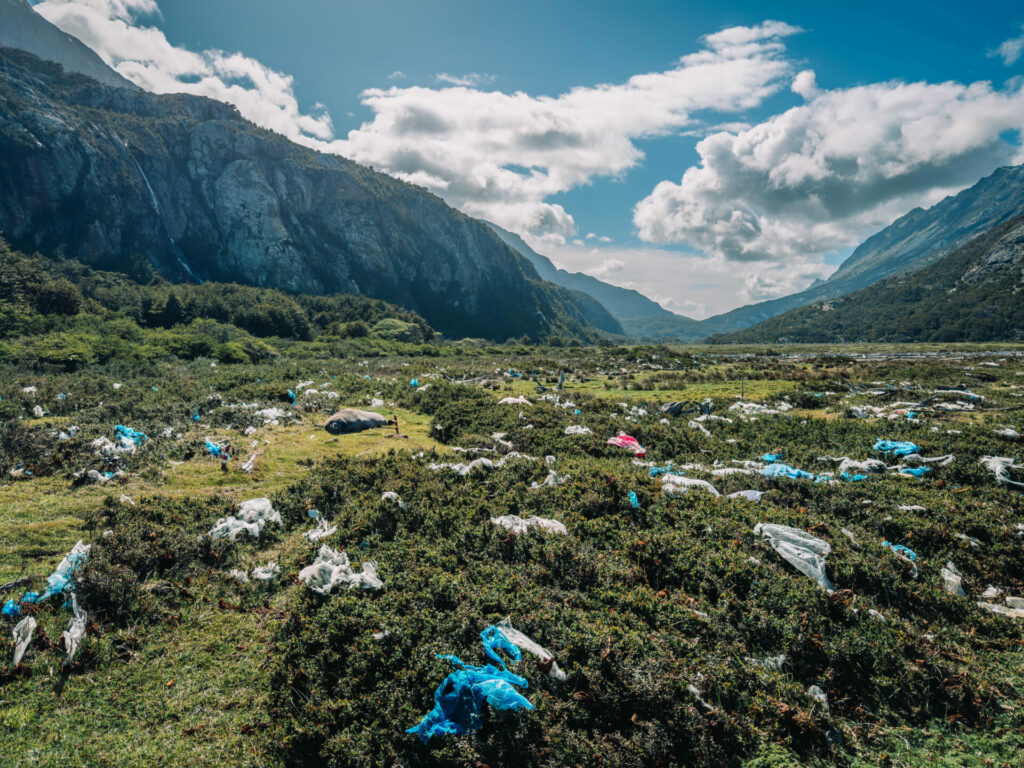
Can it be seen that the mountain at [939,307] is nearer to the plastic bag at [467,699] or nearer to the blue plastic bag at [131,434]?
the plastic bag at [467,699]

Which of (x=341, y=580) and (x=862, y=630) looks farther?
(x=341, y=580)

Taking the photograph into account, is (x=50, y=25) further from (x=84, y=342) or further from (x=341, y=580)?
(x=341, y=580)

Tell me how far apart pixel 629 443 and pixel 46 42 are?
9458 inches

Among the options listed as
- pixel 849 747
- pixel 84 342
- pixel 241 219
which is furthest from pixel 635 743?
pixel 241 219

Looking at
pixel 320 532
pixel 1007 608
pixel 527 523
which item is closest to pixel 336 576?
pixel 320 532

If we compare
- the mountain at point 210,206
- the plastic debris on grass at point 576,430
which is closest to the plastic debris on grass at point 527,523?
the plastic debris on grass at point 576,430

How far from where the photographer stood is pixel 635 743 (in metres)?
3.96

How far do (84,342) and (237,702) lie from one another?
114 feet

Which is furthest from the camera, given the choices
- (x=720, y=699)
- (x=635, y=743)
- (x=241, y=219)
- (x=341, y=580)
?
(x=241, y=219)

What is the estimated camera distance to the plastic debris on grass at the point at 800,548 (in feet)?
20.2

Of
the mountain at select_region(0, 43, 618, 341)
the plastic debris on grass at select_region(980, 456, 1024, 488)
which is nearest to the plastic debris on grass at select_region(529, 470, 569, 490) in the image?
the plastic debris on grass at select_region(980, 456, 1024, 488)

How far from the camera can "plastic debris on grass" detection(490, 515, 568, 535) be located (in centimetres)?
747

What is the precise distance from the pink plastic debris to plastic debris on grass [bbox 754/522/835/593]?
5.73 m

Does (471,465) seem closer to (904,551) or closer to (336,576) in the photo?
(336,576)
